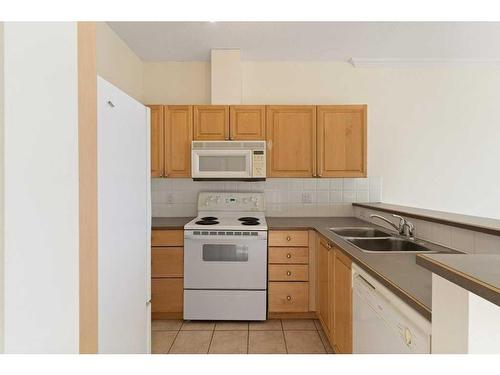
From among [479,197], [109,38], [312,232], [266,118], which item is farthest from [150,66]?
[479,197]

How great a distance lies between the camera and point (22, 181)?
0.56 meters

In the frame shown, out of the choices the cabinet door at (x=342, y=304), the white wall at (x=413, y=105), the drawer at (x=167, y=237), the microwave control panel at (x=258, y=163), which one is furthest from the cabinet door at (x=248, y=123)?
the cabinet door at (x=342, y=304)

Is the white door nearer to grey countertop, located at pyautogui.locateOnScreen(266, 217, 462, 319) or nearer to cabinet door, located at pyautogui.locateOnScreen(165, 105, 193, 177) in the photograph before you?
grey countertop, located at pyautogui.locateOnScreen(266, 217, 462, 319)

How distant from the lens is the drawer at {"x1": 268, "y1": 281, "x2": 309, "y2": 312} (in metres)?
2.67

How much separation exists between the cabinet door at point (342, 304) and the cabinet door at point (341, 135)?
4.04ft

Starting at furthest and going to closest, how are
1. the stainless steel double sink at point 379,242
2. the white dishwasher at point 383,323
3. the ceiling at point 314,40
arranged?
1. the ceiling at point 314,40
2. the stainless steel double sink at point 379,242
3. the white dishwasher at point 383,323

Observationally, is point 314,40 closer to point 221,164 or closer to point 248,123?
point 248,123

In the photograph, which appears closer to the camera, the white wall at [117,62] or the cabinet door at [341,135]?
the white wall at [117,62]

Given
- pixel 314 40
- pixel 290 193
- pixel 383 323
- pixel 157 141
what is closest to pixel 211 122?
pixel 157 141

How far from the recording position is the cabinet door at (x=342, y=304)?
5.62ft

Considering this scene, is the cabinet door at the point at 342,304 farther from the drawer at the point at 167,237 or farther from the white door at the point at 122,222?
the drawer at the point at 167,237

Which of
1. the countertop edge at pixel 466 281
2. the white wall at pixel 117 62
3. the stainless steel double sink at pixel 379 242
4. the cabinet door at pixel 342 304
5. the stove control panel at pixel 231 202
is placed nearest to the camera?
the countertop edge at pixel 466 281

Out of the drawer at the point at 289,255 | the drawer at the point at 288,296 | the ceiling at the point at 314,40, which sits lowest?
the drawer at the point at 288,296

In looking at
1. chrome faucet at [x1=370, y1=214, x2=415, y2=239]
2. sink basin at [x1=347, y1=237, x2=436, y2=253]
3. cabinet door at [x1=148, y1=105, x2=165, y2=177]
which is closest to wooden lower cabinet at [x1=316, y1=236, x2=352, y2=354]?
sink basin at [x1=347, y1=237, x2=436, y2=253]
